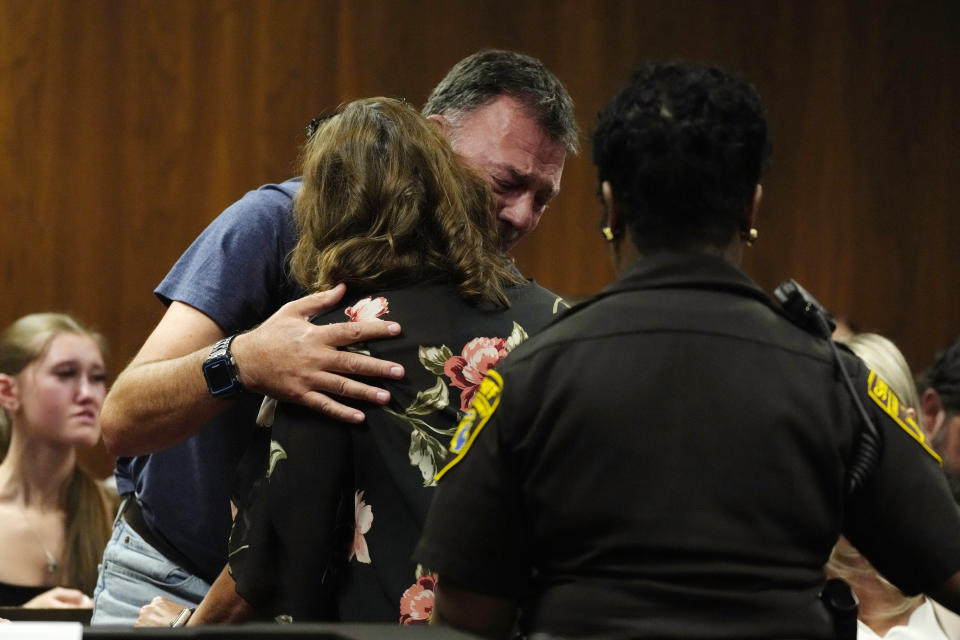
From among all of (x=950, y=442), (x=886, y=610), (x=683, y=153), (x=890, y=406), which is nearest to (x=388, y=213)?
(x=683, y=153)

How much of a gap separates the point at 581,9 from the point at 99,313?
79.4 inches

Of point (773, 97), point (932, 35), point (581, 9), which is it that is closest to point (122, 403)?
point (581, 9)

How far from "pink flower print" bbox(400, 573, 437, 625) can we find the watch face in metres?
0.36

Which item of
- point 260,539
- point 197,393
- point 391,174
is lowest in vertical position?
point 260,539

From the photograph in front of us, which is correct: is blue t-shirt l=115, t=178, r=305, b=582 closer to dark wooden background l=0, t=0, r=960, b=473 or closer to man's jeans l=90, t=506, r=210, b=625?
man's jeans l=90, t=506, r=210, b=625

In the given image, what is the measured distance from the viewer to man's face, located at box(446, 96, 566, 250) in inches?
81.4

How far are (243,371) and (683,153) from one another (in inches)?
25.6

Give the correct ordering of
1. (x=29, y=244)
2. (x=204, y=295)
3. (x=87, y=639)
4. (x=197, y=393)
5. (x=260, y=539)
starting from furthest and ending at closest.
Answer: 1. (x=29, y=244)
2. (x=204, y=295)
3. (x=197, y=393)
4. (x=260, y=539)
5. (x=87, y=639)

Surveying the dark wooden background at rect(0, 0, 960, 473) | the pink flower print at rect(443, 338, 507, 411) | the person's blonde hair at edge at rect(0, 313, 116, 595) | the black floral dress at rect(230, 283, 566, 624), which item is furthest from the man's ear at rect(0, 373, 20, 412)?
the pink flower print at rect(443, 338, 507, 411)

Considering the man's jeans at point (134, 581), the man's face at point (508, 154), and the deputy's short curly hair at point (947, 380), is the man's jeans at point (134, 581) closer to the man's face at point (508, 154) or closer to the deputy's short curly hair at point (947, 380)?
the man's face at point (508, 154)

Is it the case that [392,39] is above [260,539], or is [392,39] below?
above

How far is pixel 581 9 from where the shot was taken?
4.45 metres

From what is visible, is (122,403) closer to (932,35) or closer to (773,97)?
(773,97)

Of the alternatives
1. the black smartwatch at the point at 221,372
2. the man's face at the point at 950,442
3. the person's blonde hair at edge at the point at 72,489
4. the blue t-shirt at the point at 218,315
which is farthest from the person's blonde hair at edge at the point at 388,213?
the person's blonde hair at edge at the point at 72,489
